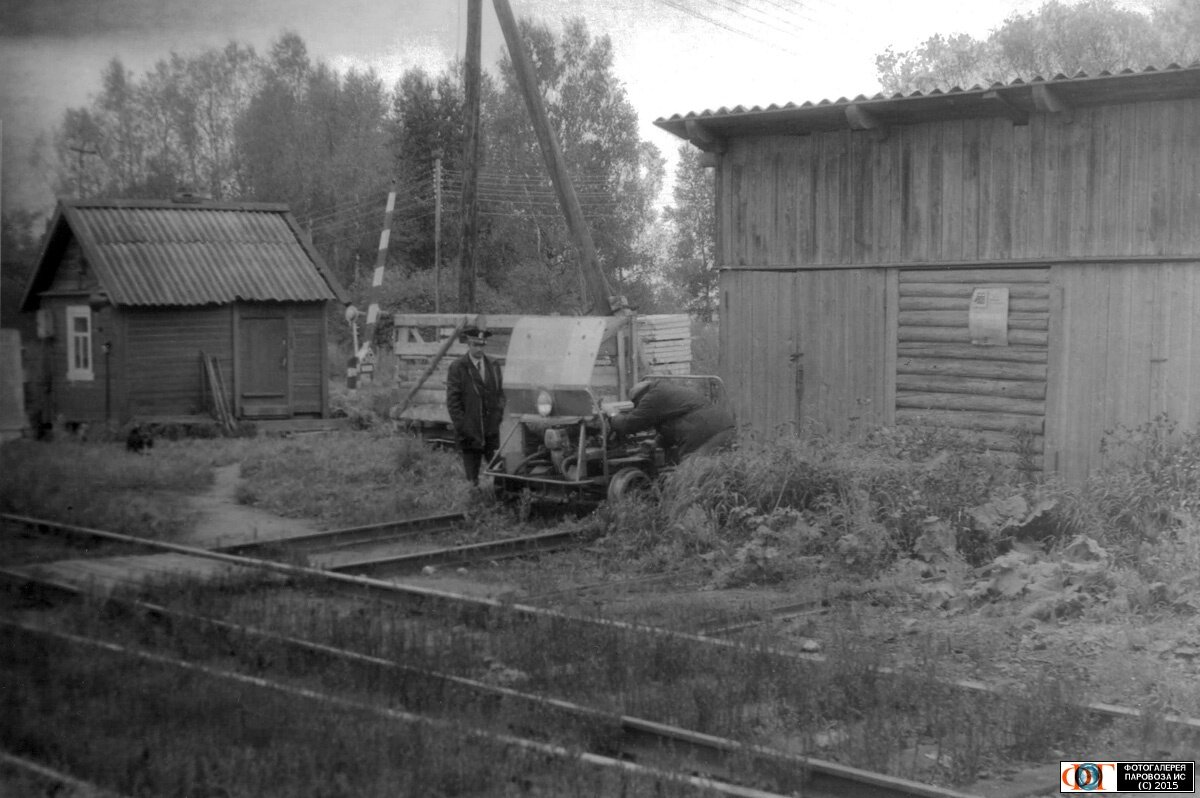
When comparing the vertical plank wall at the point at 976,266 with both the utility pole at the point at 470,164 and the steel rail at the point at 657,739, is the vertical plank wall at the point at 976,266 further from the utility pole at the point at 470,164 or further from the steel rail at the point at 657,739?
the steel rail at the point at 657,739

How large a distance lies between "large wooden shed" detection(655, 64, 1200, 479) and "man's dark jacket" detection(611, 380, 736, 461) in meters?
1.18

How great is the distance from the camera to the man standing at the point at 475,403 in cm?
1288

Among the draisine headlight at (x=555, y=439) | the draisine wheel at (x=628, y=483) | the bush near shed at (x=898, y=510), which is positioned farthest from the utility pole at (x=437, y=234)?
the bush near shed at (x=898, y=510)

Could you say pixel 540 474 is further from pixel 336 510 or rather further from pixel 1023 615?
pixel 1023 615

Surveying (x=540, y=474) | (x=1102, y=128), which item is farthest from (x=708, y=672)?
(x=1102, y=128)

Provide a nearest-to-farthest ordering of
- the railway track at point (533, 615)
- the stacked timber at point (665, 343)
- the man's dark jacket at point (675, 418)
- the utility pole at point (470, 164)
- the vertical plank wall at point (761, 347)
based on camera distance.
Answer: the railway track at point (533, 615), the utility pole at point (470, 164), the man's dark jacket at point (675, 418), the vertical plank wall at point (761, 347), the stacked timber at point (665, 343)

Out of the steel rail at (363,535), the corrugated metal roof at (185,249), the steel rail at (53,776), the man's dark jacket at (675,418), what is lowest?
the steel rail at (53,776)

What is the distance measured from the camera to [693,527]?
10570 mm

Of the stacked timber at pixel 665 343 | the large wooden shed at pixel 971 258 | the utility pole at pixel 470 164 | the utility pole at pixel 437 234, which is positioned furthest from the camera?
the stacked timber at pixel 665 343

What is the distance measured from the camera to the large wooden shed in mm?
10828

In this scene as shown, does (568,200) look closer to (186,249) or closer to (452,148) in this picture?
(452,148)

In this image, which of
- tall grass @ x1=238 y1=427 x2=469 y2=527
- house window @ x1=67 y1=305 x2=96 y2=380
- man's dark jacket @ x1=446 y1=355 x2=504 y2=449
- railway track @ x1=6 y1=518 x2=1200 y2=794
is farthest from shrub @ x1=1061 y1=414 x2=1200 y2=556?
house window @ x1=67 y1=305 x2=96 y2=380

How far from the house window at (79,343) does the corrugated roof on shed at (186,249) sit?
27 centimetres

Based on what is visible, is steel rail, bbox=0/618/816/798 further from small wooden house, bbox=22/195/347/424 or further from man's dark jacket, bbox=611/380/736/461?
man's dark jacket, bbox=611/380/736/461
